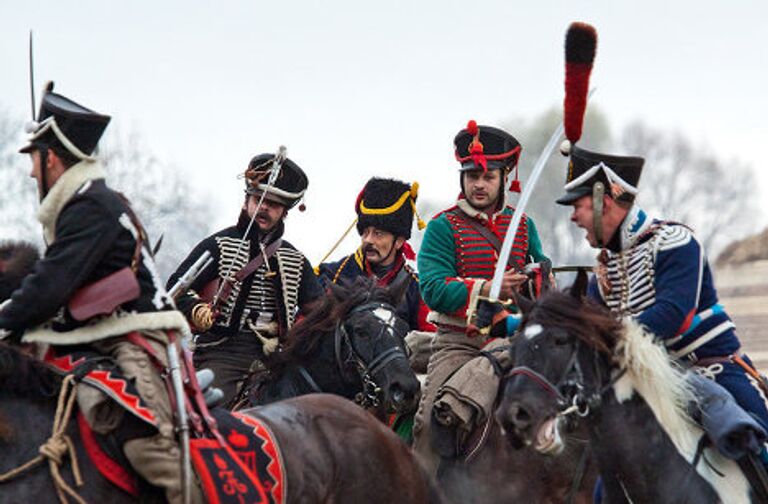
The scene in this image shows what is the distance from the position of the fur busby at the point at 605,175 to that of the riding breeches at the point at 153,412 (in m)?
2.49

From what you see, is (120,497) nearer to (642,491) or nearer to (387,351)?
(642,491)

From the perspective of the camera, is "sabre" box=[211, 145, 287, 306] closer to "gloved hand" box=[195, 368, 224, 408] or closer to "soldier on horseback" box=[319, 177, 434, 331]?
"soldier on horseback" box=[319, 177, 434, 331]

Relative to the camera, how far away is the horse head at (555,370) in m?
7.05

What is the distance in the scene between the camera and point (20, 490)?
6.42 meters

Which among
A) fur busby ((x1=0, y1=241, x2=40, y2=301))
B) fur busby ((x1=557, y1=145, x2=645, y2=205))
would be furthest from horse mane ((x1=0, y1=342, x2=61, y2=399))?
fur busby ((x1=557, y1=145, x2=645, y2=205))

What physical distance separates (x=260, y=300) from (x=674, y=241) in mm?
4095

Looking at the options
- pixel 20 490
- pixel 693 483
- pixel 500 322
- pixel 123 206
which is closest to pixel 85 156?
pixel 123 206

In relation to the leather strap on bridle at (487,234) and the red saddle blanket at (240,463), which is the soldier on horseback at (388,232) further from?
the red saddle blanket at (240,463)

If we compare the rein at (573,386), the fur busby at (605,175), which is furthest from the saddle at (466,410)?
the rein at (573,386)

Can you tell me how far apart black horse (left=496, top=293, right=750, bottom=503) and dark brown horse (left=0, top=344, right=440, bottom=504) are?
1167mm

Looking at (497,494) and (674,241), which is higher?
(674,241)

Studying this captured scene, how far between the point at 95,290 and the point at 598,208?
A: 2.80m

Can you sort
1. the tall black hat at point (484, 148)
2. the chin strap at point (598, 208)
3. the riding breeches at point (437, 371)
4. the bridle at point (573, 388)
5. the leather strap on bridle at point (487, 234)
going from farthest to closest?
the tall black hat at point (484, 148)
the leather strap on bridle at point (487, 234)
the riding breeches at point (437, 371)
the chin strap at point (598, 208)
the bridle at point (573, 388)

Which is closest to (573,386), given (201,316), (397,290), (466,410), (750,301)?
(466,410)
